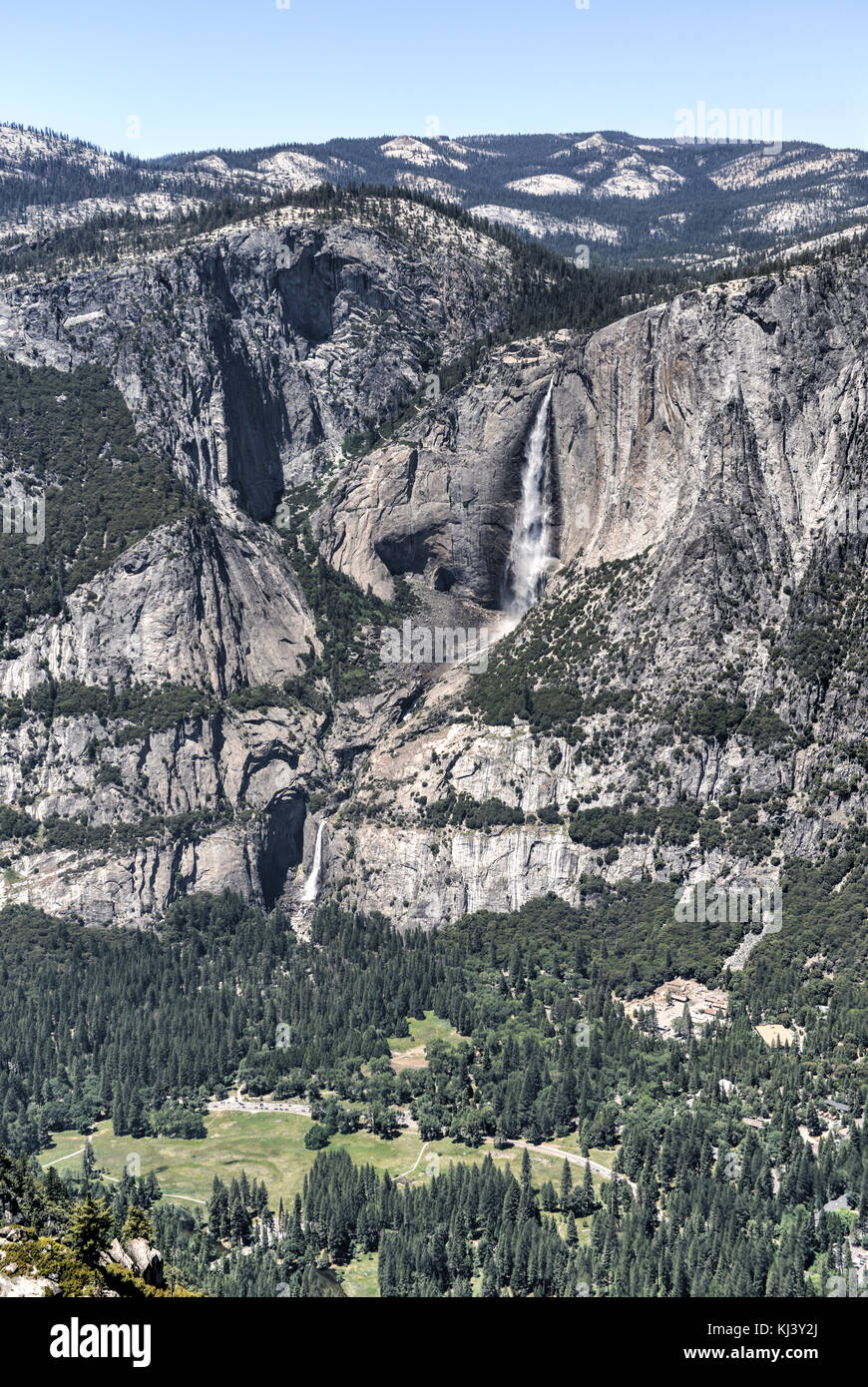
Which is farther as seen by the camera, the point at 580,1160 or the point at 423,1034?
the point at 423,1034

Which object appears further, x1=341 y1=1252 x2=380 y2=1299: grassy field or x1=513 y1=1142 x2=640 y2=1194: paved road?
x1=513 y1=1142 x2=640 y2=1194: paved road

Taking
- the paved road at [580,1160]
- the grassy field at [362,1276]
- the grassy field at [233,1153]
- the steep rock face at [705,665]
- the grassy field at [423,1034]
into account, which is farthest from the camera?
the steep rock face at [705,665]

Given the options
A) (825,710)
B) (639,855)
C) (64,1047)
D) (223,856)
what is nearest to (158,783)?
(223,856)

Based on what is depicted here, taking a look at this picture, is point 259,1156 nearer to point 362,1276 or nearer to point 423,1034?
point 362,1276

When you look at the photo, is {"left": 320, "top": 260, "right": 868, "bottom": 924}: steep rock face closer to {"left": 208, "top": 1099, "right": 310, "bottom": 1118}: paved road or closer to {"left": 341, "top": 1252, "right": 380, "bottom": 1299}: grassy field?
{"left": 208, "top": 1099, "right": 310, "bottom": 1118}: paved road

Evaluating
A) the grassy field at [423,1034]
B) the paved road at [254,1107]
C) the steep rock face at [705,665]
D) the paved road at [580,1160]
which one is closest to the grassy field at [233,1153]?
the paved road at [254,1107]

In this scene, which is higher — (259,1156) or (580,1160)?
(580,1160)

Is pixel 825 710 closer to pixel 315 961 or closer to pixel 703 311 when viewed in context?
pixel 703 311

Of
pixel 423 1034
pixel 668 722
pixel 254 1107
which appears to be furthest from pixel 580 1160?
pixel 668 722

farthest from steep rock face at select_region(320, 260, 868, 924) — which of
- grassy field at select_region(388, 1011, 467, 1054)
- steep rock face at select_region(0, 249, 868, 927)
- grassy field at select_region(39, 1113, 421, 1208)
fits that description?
grassy field at select_region(39, 1113, 421, 1208)

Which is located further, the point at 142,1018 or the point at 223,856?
the point at 223,856

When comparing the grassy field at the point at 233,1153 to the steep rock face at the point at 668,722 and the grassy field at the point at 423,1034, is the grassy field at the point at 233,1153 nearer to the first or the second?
the grassy field at the point at 423,1034
